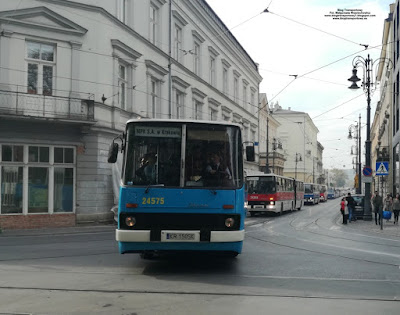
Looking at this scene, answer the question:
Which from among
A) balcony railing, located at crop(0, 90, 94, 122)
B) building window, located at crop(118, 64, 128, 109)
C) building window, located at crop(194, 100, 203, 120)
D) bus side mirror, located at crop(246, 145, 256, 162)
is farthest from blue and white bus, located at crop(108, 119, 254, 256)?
building window, located at crop(194, 100, 203, 120)

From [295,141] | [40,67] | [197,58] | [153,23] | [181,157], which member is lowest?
[181,157]

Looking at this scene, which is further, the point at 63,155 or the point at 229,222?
the point at 63,155

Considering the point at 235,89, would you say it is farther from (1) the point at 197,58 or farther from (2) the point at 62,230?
(2) the point at 62,230

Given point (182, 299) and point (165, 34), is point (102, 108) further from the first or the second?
point (182, 299)

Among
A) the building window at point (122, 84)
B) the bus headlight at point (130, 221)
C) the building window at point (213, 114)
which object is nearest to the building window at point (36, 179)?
the building window at point (122, 84)

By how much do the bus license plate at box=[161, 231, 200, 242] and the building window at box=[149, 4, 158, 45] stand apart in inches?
829

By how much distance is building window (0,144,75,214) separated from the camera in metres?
19.5

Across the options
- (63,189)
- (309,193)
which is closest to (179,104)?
(63,189)

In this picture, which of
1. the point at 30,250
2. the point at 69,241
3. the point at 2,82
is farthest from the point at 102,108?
the point at 30,250

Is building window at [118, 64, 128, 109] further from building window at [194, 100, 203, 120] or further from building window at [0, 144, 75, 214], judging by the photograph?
building window at [194, 100, 203, 120]

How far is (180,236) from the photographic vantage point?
822 cm

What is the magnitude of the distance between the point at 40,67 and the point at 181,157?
14.0m

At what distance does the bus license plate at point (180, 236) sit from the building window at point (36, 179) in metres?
13.2

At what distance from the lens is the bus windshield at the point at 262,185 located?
2952 centimetres
